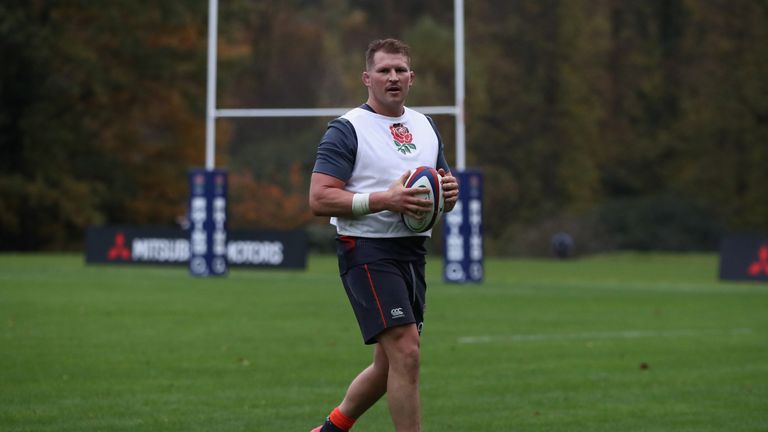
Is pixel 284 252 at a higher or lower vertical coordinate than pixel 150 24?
lower

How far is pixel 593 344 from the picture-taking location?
46.0ft

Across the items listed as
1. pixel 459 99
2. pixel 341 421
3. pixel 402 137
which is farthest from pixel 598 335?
pixel 459 99

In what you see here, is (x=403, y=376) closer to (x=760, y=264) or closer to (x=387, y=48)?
(x=387, y=48)

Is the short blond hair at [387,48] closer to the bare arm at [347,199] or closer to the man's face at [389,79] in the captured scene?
the man's face at [389,79]

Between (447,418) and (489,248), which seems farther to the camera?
(489,248)

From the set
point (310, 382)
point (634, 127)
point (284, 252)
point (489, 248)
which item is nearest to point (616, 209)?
point (489, 248)

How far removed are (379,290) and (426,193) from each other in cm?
52

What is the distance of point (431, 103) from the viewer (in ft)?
159

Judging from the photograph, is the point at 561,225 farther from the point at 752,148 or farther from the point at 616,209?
the point at 752,148

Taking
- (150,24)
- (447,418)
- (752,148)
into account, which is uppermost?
(150,24)

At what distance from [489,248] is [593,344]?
35.2 m

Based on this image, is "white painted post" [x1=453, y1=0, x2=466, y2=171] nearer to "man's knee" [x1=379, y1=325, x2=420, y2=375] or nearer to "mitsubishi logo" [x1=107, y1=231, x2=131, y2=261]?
"mitsubishi logo" [x1=107, y1=231, x2=131, y2=261]

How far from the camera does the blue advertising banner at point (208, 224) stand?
25.7 meters

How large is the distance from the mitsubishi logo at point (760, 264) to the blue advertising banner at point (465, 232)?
496cm
